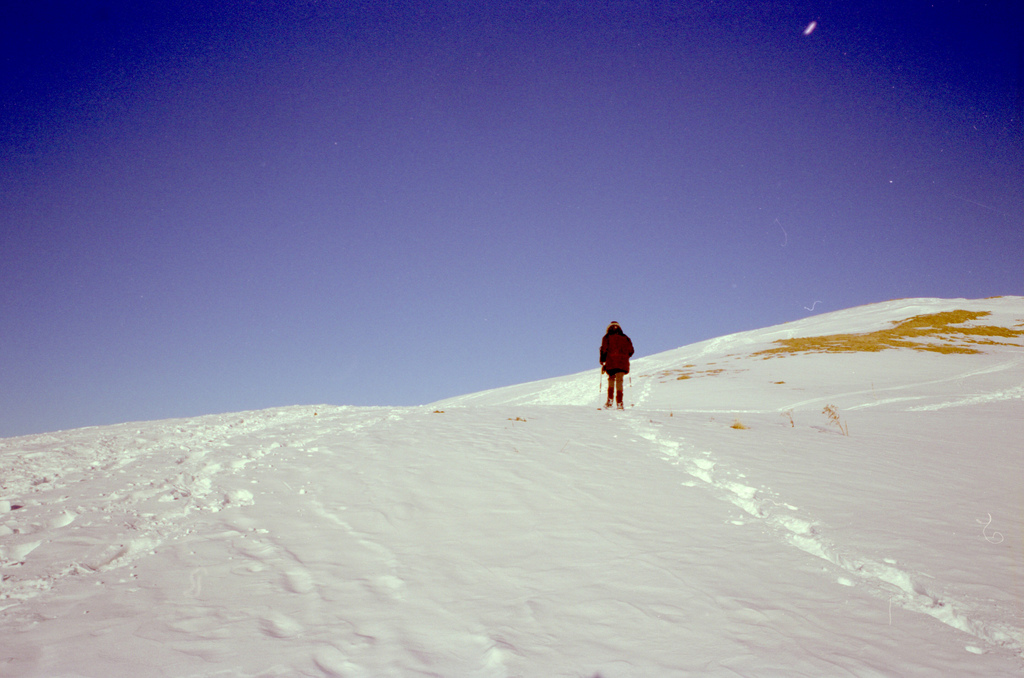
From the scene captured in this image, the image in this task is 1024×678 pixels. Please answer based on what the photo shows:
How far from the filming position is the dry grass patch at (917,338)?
21.2m

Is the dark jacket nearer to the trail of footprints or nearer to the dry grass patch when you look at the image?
the trail of footprints

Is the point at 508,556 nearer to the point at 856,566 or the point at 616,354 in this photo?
the point at 856,566

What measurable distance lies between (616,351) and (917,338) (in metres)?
19.2

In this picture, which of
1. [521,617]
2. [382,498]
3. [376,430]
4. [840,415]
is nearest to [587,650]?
[521,617]

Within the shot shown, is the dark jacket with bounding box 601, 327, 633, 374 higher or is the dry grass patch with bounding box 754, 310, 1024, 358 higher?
the dry grass patch with bounding box 754, 310, 1024, 358

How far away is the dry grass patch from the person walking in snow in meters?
13.2

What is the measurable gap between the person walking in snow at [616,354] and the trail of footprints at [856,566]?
625cm

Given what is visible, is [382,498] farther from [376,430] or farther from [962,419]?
[962,419]

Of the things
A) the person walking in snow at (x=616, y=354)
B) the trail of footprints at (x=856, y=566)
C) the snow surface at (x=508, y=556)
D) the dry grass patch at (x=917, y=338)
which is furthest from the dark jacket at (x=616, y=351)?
the dry grass patch at (x=917, y=338)

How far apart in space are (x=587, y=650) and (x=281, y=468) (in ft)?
14.4

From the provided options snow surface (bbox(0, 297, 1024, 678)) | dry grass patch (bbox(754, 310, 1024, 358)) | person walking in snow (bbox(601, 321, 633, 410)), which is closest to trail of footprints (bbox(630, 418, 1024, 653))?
snow surface (bbox(0, 297, 1024, 678))

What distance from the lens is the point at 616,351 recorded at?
12250mm

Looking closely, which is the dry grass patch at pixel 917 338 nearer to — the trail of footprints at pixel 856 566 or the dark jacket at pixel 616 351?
the dark jacket at pixel 616 351

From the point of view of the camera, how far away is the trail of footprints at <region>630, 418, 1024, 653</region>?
9.12ft
